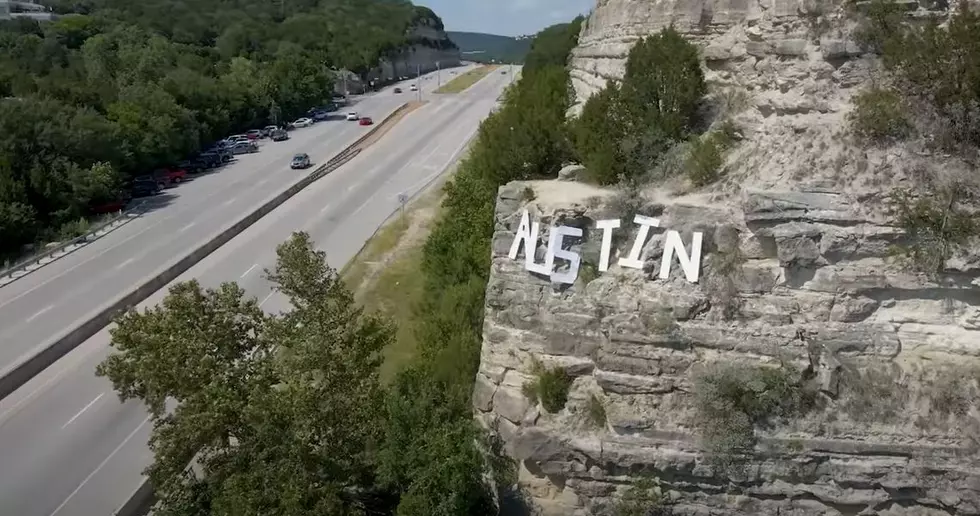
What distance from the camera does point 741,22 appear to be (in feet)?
55.7

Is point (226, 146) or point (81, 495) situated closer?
point (81, 495)

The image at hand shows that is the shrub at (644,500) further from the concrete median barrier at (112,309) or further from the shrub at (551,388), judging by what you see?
the concrete median barrier at (112,309)

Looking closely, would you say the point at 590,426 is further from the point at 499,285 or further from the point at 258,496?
the point at 258,496

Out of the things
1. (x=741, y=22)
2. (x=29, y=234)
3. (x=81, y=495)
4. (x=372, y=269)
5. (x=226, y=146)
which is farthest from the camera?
(x=226, y=146)

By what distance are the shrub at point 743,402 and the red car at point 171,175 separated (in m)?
47.6

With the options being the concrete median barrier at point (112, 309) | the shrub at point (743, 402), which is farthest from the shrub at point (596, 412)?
the concrete median barrier at point (112, 309)

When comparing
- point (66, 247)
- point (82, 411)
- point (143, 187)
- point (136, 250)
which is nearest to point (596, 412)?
point (82, 411)

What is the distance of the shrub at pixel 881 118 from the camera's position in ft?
43.6

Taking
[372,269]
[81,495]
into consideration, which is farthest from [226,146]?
[81,495]

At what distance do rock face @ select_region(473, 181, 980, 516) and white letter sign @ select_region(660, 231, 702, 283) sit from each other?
14 centimetres

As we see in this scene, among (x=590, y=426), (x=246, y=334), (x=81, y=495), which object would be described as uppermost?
(x=246, y=334)

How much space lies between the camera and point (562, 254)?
14.6 meters

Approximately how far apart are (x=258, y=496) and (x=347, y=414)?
220 cm

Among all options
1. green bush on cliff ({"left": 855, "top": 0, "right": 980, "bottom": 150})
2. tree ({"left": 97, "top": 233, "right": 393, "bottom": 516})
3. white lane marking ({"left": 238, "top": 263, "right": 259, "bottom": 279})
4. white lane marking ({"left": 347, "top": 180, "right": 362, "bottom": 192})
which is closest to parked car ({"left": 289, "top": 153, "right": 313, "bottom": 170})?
white lane marking ({"left": 347, "top": 180, "right": 362, "bottom": 192})
